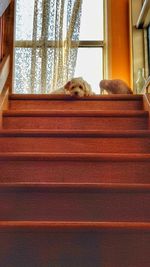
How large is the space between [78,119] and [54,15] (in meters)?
3.39

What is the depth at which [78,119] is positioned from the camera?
9.43 ft

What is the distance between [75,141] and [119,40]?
3607 millimetres

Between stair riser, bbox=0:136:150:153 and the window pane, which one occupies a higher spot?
the window pane

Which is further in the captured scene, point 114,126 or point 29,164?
point 114,126

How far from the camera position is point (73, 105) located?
3.16 metres

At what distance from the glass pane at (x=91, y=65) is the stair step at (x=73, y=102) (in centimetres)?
272

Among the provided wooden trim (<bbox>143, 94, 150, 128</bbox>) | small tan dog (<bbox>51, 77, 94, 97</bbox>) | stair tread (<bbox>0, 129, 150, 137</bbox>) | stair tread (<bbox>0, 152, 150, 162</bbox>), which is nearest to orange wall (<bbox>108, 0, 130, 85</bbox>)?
small tan dog (<bbox>51, 77, 94, 97</bbox>)

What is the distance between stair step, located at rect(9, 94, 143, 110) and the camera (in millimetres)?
3162
